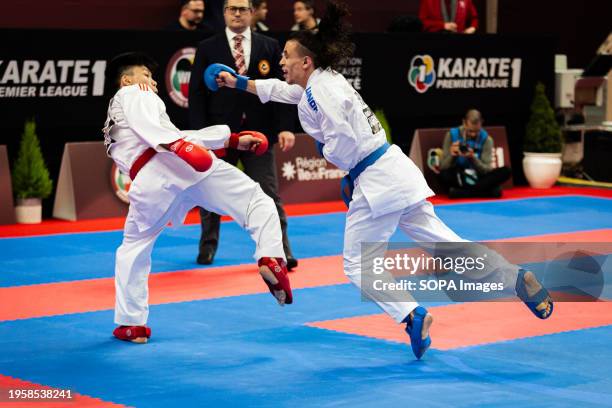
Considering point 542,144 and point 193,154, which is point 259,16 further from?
point 193,154

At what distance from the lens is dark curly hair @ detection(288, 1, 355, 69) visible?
6.02 metres

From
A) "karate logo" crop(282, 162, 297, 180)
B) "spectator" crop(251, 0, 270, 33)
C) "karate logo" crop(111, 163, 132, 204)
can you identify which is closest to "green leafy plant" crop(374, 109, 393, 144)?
"karate logo" crop(282, 162, 297, 180)

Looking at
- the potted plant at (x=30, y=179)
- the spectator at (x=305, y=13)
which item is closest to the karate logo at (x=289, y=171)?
the spectator at (x=305, y=13)

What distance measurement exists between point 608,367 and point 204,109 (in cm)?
463

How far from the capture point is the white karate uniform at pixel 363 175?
233 inches

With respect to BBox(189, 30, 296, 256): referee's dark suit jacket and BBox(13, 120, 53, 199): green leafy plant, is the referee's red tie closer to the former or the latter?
BBox(189, 30, 296, 256): referee's dark suit jacket

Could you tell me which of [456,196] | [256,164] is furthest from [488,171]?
[256,164]

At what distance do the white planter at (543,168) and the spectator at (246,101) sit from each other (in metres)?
6.96

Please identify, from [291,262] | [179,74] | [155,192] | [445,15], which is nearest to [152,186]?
[155,192]

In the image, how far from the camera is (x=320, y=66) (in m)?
6.08

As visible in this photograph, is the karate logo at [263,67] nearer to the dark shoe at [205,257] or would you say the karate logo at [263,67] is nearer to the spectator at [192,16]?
the dark shoe at [205,257]

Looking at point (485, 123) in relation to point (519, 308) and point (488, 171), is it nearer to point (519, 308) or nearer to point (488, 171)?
point (488, 171)

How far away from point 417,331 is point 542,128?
33.2 ft

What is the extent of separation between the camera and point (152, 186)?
252 inches
